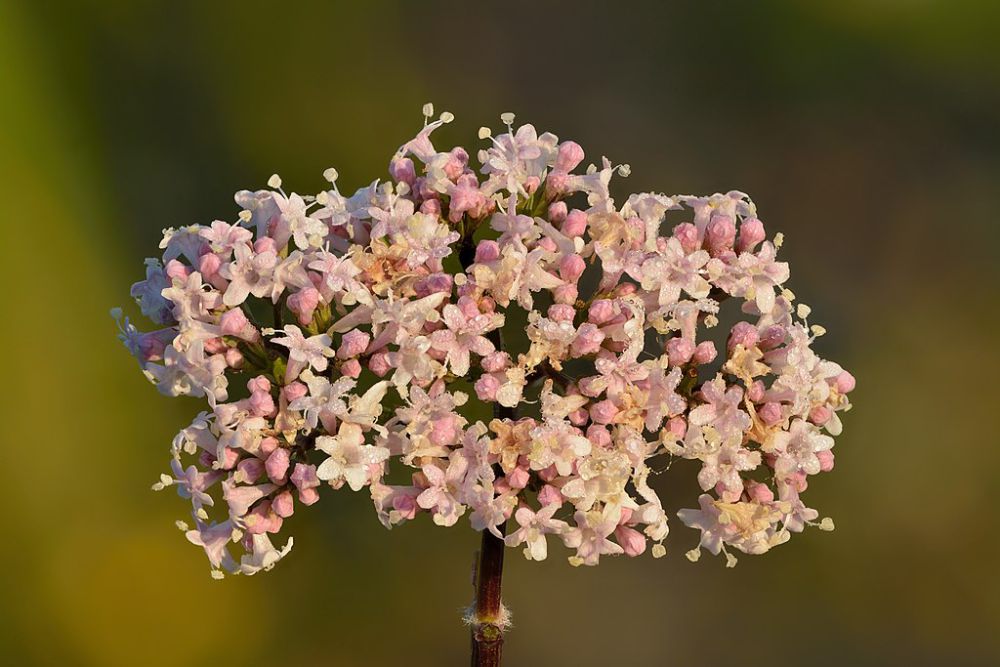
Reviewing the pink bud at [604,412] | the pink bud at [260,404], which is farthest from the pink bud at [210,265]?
the pink bud at [604,412]

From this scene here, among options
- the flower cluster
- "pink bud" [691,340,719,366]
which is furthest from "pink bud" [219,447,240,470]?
"pink bud" [691,340,719,366]

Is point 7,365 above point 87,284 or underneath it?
underneath

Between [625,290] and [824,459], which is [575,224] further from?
[824,459]

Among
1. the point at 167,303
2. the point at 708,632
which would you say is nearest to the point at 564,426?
the point at 167,303

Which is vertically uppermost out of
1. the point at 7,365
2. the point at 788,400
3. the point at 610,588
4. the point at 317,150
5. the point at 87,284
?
the point at 317,150

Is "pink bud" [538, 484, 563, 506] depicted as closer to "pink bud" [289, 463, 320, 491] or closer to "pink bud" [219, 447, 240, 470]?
"pink bud" [289, 463, 320, 491]

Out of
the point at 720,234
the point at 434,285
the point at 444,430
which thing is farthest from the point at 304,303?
the point at 720,234

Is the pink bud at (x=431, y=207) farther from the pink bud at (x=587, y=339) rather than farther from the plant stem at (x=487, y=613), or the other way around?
the plant stem at (x=487, y=613)

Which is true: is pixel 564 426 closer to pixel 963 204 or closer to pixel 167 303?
pixel 167 303
